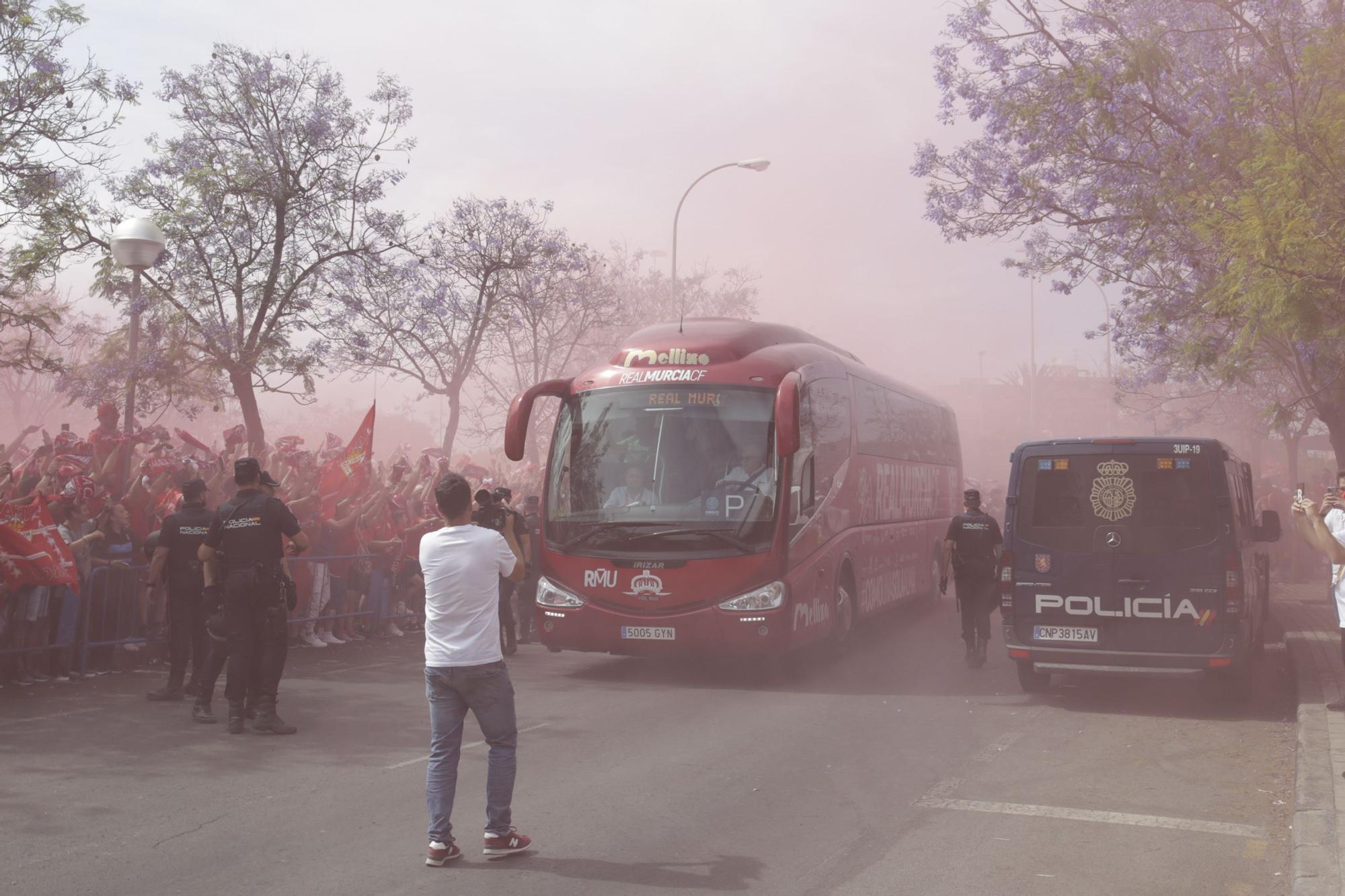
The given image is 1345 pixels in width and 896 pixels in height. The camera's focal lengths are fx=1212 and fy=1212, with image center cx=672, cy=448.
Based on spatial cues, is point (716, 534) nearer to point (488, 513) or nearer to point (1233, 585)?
point (488, 513)

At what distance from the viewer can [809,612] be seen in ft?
39.6

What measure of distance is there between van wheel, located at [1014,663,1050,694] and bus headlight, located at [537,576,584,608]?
4.16 m

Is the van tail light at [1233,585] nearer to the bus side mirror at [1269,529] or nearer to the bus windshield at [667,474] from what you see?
the bus side mirror at [1269,529]

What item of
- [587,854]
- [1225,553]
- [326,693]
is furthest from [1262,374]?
[587,854]

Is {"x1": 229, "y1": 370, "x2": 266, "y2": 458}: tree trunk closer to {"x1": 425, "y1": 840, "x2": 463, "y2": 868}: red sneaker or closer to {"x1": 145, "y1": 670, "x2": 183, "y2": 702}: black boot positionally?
{"x1": 145, "y1": 670, "x2": 183, "y2": 702}: black boot

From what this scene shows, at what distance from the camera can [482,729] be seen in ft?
19.4

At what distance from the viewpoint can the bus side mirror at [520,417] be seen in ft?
38.1

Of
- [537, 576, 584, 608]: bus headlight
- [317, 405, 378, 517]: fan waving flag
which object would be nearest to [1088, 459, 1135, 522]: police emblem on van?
[537, 576, 584, 608]: bus headlight

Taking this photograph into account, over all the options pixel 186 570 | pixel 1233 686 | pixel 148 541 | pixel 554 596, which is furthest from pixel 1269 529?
pixel 148 541

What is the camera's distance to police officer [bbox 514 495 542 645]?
560 inches

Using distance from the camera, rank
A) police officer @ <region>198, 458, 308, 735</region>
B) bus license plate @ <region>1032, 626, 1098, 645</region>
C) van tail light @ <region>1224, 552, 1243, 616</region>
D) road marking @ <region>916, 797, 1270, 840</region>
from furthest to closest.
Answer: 1. bus license plate @ <region>1032, 626, 1098, 645</region>
2. van tail light @ <region>1224, 552, 1243, 616</region>
3. police officer @ <region>198, 458, 308, 735</region>
4. road marking @ <region>916, 797, 1270, 840</region>

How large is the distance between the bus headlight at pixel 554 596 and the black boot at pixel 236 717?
3542 mm

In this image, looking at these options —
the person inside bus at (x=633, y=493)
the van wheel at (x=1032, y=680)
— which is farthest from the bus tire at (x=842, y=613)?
the person inside bus at (x=633, y=493)

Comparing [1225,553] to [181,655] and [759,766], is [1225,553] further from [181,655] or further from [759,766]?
[181,655]
